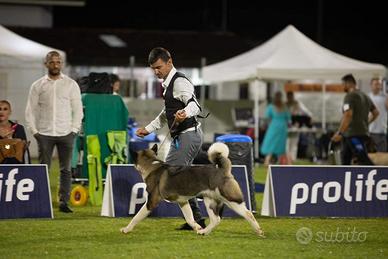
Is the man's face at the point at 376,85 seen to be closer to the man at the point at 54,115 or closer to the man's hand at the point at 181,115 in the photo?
the man at the point at 54,115

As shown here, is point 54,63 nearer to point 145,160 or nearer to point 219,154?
point 145,160

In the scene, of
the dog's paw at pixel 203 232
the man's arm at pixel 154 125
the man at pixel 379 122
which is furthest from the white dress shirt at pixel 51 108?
the man at pixel 379 122

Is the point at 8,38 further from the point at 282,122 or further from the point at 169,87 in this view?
the point at 169,87

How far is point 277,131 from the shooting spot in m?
22.3

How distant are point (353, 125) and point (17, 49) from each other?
26.5 ft

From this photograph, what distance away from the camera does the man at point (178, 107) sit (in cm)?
992

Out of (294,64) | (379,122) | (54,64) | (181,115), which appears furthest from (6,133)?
(294,64)

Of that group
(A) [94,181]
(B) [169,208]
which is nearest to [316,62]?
(A) [94,181]

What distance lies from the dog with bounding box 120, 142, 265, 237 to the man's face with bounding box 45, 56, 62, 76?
236 centimetres

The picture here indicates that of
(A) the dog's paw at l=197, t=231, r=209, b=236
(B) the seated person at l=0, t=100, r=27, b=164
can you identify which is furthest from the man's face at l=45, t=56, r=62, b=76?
(A) the dog's paw at l=197, t=231, r=209, b=236

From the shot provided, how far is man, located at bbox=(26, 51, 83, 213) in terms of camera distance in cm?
1188

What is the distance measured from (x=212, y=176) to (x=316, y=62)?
12227 mm

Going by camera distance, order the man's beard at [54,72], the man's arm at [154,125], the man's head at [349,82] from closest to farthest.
→ the man's arm at [154,125] < the man's beard at [54,72] < the man's head at [349,82]
